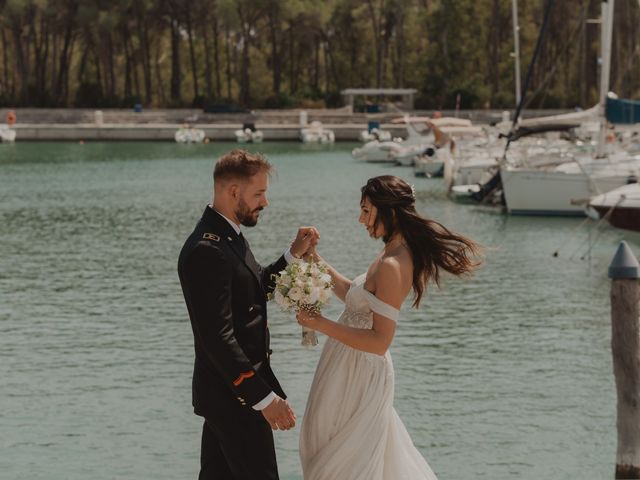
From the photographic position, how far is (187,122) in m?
101

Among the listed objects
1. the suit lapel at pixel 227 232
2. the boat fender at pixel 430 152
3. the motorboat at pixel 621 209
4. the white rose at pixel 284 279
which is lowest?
the boat fender at pixel 430 152

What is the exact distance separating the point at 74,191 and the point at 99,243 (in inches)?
739

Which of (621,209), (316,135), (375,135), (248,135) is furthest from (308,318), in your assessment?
(316,135)

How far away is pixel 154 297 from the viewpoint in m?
22.6

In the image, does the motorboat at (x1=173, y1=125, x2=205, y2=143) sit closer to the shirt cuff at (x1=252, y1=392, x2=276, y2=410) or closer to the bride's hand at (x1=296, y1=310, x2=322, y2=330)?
the bride's hand at (x1=296, y1=310, x2=322, y2=330)

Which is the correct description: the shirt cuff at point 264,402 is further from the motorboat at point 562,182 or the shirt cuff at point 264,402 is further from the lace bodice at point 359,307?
the motorboat at point 562,182

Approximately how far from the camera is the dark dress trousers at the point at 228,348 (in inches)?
219

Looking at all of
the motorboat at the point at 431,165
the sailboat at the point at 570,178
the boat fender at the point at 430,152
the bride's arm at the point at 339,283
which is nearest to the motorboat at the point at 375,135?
the boat fender at the point at 430,152

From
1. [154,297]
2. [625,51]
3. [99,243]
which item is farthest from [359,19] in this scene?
[154,297]

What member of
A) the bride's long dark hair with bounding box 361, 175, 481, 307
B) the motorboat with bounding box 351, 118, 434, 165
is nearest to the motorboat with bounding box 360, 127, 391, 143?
the motorboat with bounding box 351, 118, 434, 165

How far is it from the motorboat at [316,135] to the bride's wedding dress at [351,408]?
85676 mm

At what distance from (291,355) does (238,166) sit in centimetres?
1163

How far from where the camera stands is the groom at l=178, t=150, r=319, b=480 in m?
5.56

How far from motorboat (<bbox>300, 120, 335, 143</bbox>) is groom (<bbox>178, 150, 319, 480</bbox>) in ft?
282
